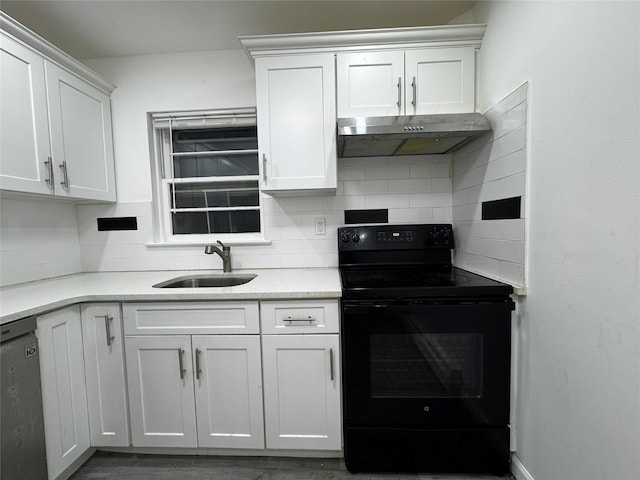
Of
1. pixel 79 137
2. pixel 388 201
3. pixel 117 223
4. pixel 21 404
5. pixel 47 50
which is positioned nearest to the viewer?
pixel 21 404

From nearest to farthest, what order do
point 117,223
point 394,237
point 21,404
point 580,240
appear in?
point 580,240 < point 21,404 < point 394,237 < point 117,223

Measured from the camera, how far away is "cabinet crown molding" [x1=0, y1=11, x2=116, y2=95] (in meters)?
1.40

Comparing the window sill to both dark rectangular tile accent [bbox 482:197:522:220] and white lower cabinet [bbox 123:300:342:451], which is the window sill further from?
dark rectangular tile accent [bbox 482:197:522:220]

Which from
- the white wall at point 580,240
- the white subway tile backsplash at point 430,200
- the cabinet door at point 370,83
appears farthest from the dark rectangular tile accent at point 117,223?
the white wall at point 580,240

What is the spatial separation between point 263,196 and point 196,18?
1115mm

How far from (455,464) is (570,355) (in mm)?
793

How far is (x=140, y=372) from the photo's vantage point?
1489mm

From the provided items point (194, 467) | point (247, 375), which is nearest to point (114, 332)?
point (247, 375)

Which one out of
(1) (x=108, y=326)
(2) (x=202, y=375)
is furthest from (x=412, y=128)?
(1) (x=108, y=326)

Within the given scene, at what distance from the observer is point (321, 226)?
2055 mm

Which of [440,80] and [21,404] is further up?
[440,80]

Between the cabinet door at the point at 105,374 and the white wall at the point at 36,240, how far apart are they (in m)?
0.72

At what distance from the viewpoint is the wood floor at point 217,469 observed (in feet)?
4.70

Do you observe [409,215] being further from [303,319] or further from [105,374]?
[105,374]
